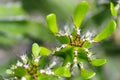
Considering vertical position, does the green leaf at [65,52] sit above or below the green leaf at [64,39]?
below

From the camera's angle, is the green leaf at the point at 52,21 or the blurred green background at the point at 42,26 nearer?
the green leaf at the point at 52,21

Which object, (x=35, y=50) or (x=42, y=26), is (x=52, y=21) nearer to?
(x=35, y=50)

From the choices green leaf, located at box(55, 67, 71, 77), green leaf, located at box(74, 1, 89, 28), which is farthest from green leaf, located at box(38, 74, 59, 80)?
green leaf, located at box(74, 1, 89, 28)

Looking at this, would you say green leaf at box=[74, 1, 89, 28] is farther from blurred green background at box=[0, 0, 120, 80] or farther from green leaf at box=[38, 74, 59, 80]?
blurred green background at box=[0, 0, 120, 80]

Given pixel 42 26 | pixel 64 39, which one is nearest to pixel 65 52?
pixel 64 39

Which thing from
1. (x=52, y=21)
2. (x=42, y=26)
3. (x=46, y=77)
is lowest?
(x=46, y=77)

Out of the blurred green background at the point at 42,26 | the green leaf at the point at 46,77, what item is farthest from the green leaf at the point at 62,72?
the blurred green background at the point at 42,26

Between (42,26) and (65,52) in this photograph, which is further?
(42,26)

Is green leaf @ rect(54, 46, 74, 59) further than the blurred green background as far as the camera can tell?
No

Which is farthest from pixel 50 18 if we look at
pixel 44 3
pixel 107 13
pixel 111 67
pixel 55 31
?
pixel 111 67

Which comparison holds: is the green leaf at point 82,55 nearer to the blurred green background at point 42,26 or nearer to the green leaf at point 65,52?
the green leaf at point 65,52

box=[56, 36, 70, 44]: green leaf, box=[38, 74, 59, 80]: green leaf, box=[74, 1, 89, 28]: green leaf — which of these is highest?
box=[74, 1, 89, 28]: green leaf
